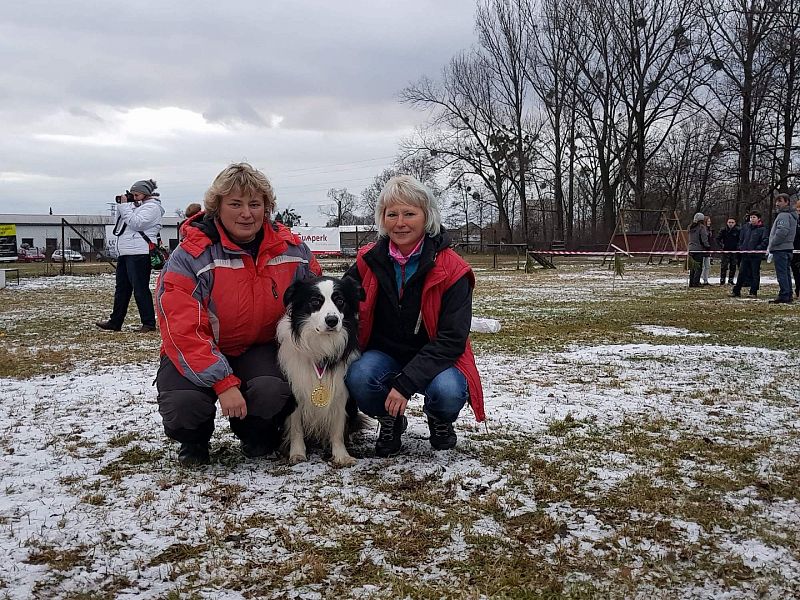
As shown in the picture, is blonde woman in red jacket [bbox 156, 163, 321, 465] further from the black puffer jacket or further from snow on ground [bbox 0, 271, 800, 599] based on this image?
the black puffer jacket

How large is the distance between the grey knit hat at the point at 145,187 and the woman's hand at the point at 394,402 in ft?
21.8

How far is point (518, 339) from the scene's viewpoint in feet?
25.2

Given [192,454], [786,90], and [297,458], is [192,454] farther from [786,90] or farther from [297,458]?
[786,90]

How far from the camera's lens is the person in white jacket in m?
8.28

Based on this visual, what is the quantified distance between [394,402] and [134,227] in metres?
6.20

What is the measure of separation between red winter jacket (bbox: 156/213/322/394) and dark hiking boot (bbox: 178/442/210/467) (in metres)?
0.41

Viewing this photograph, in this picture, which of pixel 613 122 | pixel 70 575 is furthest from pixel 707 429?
pixel 613 122

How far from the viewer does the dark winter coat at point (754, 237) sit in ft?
45.9

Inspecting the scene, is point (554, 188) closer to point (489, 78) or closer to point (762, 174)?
point (489, 78)

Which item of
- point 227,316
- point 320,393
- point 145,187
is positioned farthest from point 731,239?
point 227,316

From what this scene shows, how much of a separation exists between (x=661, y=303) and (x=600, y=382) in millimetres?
7041

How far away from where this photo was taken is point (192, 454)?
11.1 ft

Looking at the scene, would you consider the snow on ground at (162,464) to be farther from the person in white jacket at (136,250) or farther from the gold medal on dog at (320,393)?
the person in white jacket at (136,250)

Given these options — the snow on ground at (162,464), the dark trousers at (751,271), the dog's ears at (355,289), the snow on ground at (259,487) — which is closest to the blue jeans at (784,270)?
the dark trousers at (751,271)
